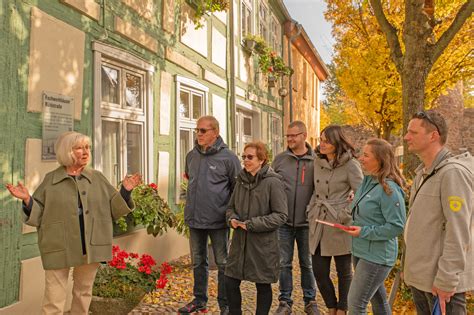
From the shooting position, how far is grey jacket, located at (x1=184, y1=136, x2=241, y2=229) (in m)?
4.72

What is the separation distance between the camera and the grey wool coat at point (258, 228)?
12.8ft

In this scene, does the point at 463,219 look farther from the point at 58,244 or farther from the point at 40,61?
the point at 40,61

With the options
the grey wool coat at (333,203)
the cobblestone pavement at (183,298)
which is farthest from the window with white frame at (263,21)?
the grey wool coat at (333,203)

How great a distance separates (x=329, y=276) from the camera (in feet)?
14.3

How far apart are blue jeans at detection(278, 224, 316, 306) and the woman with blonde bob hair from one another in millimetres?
1767

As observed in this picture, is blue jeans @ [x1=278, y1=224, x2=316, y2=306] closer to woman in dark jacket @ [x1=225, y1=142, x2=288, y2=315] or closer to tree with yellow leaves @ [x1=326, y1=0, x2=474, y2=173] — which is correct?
woman in dark jacket @ [x1=225, y1=142, x2=288, y2=315]

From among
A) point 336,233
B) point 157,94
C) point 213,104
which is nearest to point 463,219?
point 336,233

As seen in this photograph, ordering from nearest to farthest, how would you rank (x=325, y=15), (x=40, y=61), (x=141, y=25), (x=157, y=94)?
(x=40, y=61) → (x=141, y=25) → (x=157, y=94) → (x=325, y=15)

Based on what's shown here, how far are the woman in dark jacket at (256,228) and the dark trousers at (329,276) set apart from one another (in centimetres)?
52

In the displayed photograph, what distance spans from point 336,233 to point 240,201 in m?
0.89

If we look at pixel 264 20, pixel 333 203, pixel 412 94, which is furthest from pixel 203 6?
pixel 264 20

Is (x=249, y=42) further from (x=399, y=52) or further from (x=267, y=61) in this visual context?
(x=399, y=52)

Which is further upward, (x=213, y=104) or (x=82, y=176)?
(x=213, y=104)

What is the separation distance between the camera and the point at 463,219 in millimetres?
2568
